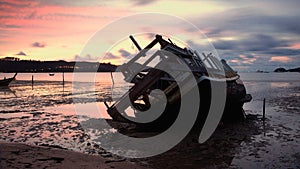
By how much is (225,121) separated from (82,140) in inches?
283

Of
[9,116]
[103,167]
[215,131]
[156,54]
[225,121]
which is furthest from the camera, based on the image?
[9,116]

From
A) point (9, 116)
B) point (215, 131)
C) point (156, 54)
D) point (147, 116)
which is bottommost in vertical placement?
point (9, 116)

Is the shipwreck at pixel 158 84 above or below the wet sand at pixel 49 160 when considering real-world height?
above

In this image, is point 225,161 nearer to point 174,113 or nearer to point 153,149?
point 153,149

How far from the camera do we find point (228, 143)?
31.7ft

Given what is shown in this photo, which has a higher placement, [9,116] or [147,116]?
[147,116]

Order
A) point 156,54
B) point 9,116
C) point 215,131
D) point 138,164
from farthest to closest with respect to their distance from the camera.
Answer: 1. point 9,116
2. point 215,131
3. point 156,54
4. point 138,164

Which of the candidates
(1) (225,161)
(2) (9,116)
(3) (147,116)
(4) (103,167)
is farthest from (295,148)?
(2) (9,116)

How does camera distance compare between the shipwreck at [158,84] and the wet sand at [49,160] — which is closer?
the wet sand at [49,160]

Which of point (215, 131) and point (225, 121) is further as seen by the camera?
point (225, 121)

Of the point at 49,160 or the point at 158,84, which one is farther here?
the point at 158,84

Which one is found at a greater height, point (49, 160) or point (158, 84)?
point (158, 84)

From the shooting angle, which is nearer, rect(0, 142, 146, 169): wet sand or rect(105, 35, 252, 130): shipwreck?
rect(0, 142, 146, 169): wet sand

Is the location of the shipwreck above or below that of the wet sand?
above
